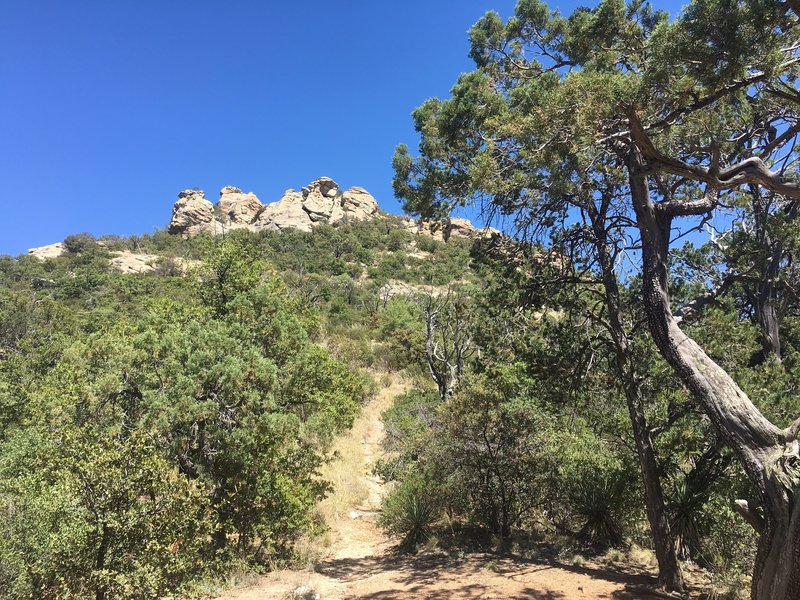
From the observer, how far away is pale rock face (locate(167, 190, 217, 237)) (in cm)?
8444

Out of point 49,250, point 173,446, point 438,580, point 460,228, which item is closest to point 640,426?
point 438,580

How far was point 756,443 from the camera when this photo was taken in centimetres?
434

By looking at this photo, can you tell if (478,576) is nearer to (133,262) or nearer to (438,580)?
(438,580)

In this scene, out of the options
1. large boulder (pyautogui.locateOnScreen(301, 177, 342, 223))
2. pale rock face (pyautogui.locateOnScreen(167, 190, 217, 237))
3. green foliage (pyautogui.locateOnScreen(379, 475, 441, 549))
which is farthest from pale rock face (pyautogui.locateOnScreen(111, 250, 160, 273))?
green foliage (pyautogui.locateOnScreen(379, 475, 441, 549))

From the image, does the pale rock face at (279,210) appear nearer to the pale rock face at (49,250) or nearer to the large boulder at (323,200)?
the large boulder at (323,200)

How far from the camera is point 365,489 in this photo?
535 inches

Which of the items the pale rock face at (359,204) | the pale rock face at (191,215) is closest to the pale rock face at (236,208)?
the pale rock face at (191,215)

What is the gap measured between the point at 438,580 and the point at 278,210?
86.8 metres

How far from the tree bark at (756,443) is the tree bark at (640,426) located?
1785mm

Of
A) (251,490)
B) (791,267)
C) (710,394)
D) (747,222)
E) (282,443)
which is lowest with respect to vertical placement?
(251,490)

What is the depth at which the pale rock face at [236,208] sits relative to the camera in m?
91.2

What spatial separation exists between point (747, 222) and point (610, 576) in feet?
23.3

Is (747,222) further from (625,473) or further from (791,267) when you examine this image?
(625,473)

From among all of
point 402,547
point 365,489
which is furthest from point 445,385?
point 402,547
